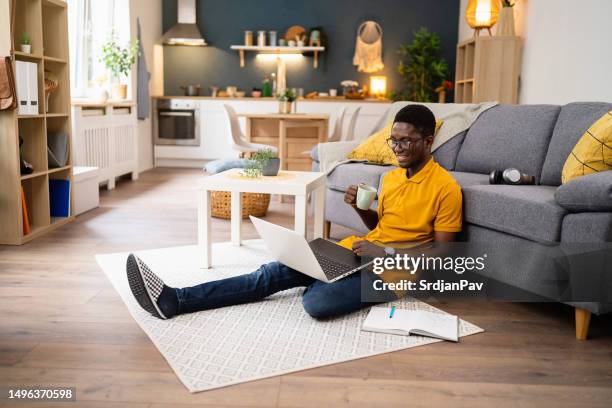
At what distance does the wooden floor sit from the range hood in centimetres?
542

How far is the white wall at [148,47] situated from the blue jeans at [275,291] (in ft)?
16.5

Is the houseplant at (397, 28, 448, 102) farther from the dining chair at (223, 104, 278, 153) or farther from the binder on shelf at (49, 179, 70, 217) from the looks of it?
the binder on shelf at (49, 179, 70, 217)

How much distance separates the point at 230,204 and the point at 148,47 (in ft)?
13.3

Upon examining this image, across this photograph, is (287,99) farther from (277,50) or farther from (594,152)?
(594,152)

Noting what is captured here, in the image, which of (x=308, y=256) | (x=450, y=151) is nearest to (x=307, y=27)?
(x=450, y=151)

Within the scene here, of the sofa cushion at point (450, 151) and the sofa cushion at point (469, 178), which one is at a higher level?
the sofa cushion at point (450, 151)

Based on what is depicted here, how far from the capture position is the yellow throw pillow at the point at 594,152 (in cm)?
234

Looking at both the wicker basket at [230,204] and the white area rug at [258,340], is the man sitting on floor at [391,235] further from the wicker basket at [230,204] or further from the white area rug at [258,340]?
the wicker basket at [230,204]

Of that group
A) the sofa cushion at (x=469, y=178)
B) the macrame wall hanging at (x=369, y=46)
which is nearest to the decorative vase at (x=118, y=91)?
the macrame wall hanging at (x=369, y=46)

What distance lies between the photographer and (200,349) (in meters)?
2.00

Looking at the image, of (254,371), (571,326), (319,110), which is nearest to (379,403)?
(254,371)

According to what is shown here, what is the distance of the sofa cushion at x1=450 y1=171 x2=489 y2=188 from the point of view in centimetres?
297

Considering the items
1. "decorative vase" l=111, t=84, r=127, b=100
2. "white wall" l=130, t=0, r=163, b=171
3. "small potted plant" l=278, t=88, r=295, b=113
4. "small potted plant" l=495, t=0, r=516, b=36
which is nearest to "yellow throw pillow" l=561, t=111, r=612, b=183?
"small potted plant" l=495, t=0, r=516, b=36

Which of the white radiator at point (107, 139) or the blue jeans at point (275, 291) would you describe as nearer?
the blue jeans at point (275, 291)
